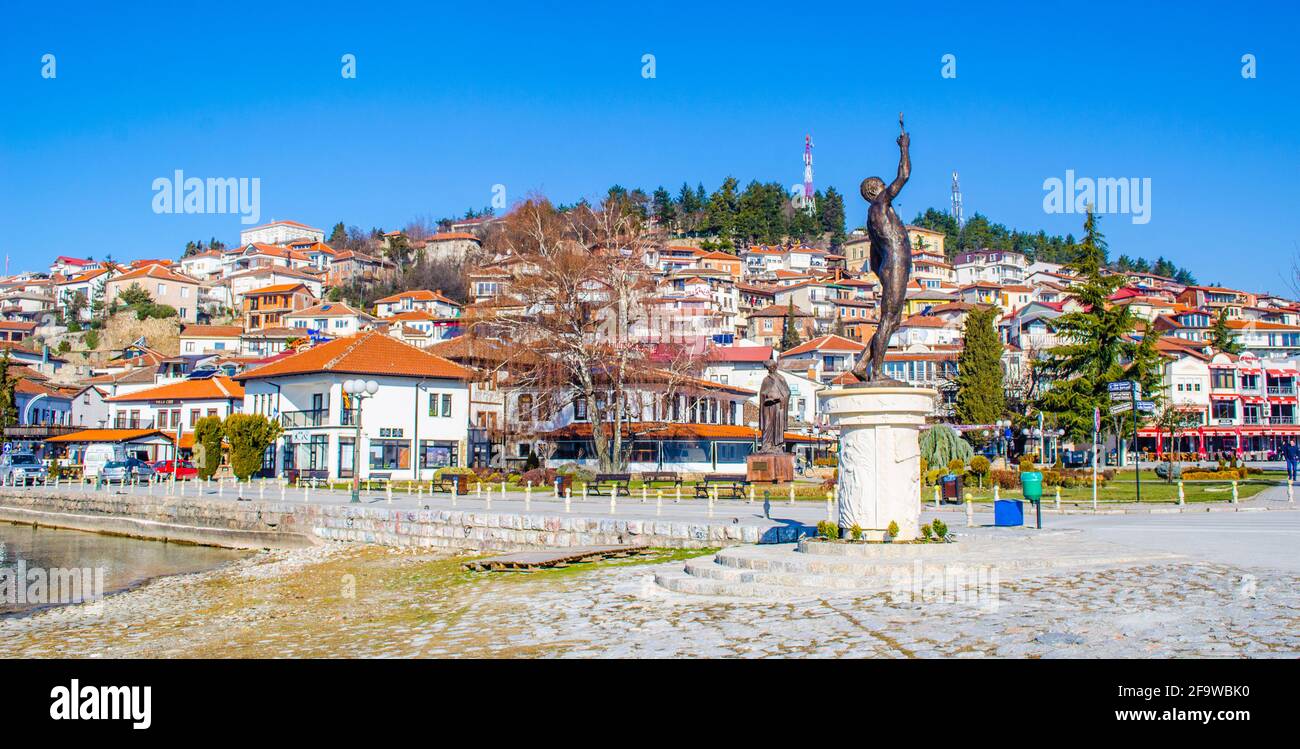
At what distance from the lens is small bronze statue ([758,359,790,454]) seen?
3084cm

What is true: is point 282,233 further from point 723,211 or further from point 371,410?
point 371,410

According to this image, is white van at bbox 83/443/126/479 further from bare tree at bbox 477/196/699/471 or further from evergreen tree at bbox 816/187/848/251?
evergreen tree at bbox 816/187/848/251

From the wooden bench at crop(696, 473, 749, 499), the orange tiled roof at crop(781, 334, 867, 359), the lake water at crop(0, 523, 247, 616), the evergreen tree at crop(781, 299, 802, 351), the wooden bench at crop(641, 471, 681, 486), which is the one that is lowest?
the lake water at crop(0, 523, 247, 616)

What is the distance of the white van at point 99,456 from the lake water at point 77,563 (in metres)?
13.2

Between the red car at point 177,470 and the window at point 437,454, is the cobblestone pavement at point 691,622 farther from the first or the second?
the red car at point 177,470

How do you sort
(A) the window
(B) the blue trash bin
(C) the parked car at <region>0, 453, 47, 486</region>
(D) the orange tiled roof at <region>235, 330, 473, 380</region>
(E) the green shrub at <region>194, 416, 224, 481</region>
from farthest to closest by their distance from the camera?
1. (A) the window
2. (D) the orange tiled roof at <region>235, 330, 473, 380</region>
3. (C) the parked car at <region>0, 453, 47, 486</region>
4. (E) the green shrub at <region>194, 416, 224, 481</region>
5. (B) the blue trash bin

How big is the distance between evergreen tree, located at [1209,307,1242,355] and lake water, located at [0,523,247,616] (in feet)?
278

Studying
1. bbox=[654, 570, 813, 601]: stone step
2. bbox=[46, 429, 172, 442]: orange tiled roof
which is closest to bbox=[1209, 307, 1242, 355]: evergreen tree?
bbox=[46, 429, 172, 442]: orange tiled roof

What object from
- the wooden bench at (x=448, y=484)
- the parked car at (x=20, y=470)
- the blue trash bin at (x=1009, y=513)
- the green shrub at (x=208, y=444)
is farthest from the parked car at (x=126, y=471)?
the blue trash bin at (x=1009, y=513)

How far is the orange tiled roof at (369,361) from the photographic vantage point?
50.7 meters

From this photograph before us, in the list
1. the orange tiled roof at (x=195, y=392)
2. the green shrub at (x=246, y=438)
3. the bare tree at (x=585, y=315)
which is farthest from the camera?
the orange tiled roof at (x=195, y=392)

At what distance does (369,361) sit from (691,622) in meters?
45.0


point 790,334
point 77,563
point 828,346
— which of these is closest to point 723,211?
point 790,334
